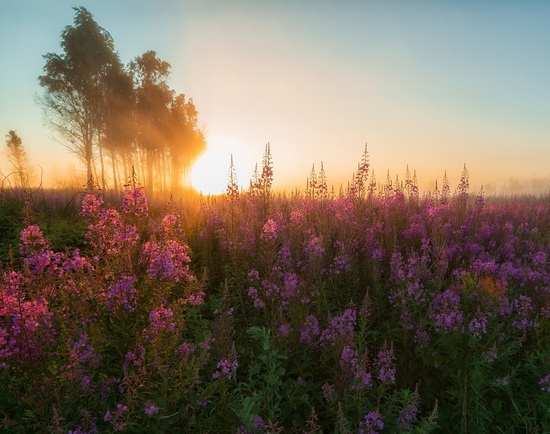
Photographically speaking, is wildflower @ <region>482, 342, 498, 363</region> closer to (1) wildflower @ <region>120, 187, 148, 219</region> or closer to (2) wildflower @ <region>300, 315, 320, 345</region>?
(2) wildflower @ <region>300, 315, 320, 345</region>

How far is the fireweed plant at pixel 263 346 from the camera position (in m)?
2.37

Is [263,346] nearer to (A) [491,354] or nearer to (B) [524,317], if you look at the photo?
(A) [491,354]

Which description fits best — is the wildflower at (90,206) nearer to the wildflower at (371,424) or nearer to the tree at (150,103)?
the wildflower at (371,424)

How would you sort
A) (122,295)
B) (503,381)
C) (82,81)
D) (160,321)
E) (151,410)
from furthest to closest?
(82,81) → (503,381) → (122,295) → (160,321) → (151,410)

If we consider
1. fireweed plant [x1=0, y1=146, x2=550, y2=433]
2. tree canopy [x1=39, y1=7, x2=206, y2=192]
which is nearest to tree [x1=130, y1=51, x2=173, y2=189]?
tree canopy [x1=39, y1=7, x2=206, y2=192]

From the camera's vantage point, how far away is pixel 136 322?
9.38 ft

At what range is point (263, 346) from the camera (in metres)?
2.63

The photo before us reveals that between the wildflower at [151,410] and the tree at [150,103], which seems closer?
the wildflower at [151,410]

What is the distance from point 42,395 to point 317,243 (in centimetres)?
321

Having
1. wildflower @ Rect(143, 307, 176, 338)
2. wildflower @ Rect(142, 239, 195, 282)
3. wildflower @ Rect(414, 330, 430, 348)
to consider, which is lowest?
wildflower @ Rect(414, 330, 430, 348)

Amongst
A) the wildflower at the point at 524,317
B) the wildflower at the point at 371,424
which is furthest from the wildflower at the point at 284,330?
the wildflower at the point at 524,317

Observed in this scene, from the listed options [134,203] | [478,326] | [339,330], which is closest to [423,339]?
[478,326]

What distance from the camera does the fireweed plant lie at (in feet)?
7.78

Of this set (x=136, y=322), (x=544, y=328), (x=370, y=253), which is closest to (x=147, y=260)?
(x=136, y=322)
